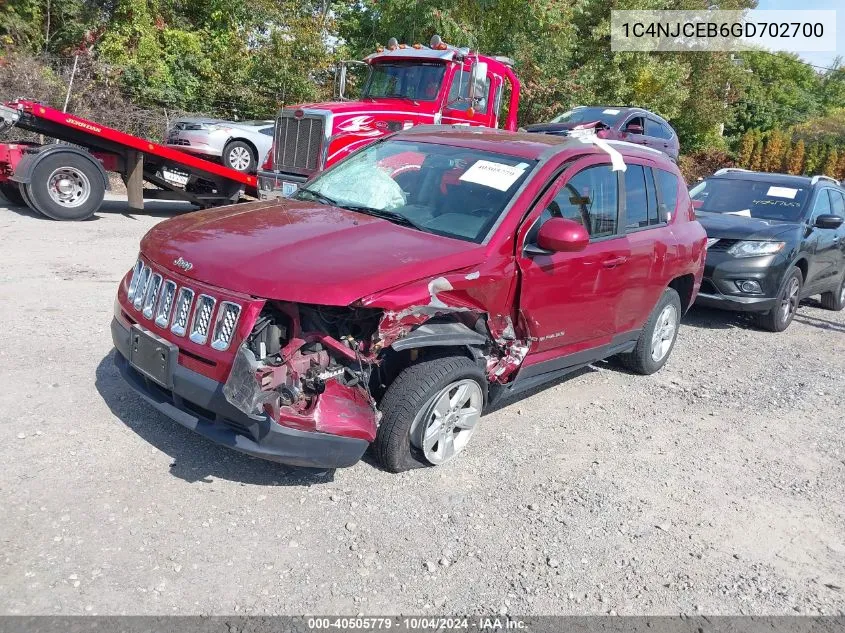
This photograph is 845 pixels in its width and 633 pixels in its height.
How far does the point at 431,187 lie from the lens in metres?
4.67

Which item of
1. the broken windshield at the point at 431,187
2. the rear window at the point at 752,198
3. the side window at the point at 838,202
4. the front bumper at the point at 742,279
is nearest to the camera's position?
the broken windshield at the point at 431,187

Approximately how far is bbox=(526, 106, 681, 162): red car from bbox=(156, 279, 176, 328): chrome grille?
403 inches

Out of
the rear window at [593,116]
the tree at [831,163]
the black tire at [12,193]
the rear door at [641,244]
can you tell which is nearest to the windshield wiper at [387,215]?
the rear door at [641,244]

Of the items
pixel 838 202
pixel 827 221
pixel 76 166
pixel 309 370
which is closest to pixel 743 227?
pixel 827 221

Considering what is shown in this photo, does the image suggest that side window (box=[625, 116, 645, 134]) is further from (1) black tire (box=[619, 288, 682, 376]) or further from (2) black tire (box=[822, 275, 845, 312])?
(1) black tire (box=[619, 288, 682, 376])

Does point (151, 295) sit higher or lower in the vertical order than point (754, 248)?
lower

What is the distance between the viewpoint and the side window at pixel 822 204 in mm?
8836

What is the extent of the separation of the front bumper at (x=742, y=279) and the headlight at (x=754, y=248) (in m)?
0.06

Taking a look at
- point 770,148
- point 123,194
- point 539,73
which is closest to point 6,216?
point 123,194

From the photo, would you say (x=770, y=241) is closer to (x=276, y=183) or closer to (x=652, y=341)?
(x=652, y=341)

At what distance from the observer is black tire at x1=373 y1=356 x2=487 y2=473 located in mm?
3859

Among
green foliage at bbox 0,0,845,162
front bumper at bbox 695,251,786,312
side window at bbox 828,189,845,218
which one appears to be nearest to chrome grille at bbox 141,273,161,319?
front bumper at bbox 695,251,786,312

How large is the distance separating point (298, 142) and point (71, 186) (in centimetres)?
337

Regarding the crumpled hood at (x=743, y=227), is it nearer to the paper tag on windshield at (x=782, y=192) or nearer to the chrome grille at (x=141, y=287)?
the paper tag on windshield at (x=782, y=192)
